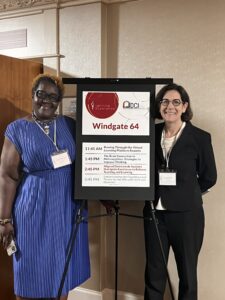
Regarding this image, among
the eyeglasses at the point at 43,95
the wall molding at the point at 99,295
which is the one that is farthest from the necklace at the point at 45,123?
the wall molding at the point at 99,295

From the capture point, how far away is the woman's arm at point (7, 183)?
2141 millimetres

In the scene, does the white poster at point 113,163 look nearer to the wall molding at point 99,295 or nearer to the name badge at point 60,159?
the name badge at point 60,159

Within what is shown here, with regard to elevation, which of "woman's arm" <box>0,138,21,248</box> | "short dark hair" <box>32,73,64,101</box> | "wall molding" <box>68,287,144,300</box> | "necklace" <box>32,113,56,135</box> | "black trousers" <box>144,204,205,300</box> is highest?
"short dark hair" <box>32,73,64,101</box>

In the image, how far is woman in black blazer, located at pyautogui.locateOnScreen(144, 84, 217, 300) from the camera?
217cm

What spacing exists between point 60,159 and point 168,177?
23.7 inches

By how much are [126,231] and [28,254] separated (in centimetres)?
85

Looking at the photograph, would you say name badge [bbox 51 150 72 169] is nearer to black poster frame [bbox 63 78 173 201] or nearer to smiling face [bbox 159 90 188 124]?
black poster frame [bbox 63 78 173 201]

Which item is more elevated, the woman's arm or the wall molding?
the woman's arm

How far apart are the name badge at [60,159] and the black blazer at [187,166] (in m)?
0.52

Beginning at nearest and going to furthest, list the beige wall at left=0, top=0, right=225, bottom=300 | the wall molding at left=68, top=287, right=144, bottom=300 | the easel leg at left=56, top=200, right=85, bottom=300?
the easel leg at left=56, top=200, right=85, bottom=300
the beige wall at left=0, top=0, right=225, bottom=300
the wall molding at left=68, top=287, right=144, bottom=300

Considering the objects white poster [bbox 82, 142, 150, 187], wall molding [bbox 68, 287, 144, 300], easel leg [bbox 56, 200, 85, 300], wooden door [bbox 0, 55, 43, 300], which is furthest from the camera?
wall molding [bbox 68, 287, 144, 300]

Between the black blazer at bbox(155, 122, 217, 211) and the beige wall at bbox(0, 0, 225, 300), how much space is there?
0.92 ft

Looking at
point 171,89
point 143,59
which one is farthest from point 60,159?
point 143,59

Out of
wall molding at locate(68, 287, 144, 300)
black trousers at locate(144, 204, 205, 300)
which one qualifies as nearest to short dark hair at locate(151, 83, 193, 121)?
black trousers at locate(144, 204, 205, 300)
